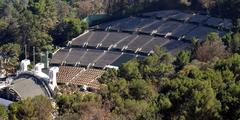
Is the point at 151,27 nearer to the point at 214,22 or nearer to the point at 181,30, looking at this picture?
the point at 181,30

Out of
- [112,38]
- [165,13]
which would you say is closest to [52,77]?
[112,38]

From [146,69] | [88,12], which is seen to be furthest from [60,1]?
[146,69]

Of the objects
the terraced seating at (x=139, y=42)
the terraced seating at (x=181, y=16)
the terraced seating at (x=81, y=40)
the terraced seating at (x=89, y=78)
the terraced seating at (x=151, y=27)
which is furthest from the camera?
the terraced seating at (x=181, y=16)

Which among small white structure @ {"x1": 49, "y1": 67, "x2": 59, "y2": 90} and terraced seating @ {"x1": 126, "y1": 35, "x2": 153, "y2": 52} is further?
terraced seating @ {"x1": 126, "y1": 35, "x2": 153, "y2": 52}

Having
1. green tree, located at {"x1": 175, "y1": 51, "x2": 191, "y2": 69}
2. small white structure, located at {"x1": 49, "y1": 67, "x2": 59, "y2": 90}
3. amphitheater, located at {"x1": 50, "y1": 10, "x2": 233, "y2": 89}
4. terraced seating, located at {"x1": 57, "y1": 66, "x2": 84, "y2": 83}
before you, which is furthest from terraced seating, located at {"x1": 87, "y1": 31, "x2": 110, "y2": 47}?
green tree, located at {"x1": 175, "y1": 51, "x2": 191, "y2": 69}

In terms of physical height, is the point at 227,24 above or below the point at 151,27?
above

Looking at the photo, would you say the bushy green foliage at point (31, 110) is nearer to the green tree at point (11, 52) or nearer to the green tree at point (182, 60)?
the green tree at point (182, 60)

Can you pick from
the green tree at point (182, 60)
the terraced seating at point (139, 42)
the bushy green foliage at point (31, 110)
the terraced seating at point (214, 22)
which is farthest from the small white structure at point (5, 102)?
the terraced seating at point (214, 22)

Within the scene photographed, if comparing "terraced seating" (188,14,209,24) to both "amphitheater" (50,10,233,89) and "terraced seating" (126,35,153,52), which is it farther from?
"terraced seating" (126,35,153,52)
